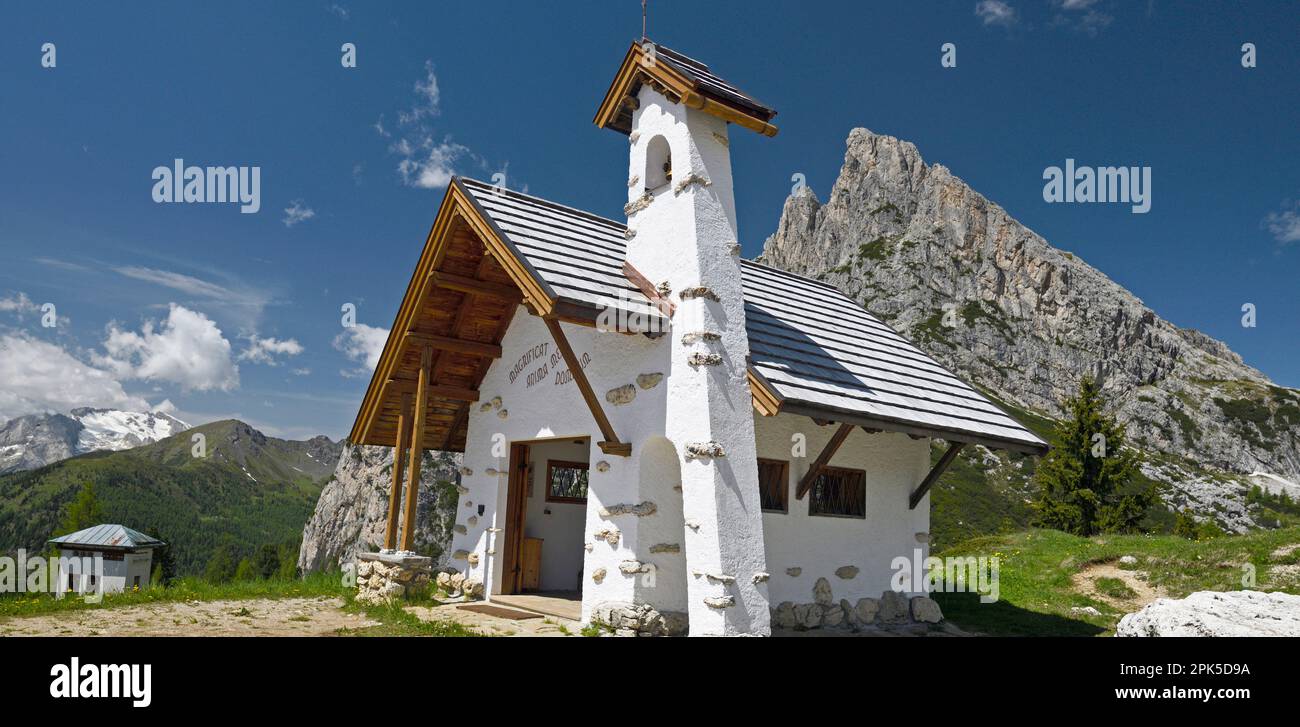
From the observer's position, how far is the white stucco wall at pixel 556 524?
13445 mm

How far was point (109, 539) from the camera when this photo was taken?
42.3 feet

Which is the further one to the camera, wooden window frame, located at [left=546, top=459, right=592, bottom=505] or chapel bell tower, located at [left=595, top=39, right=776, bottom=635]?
wooden window frame, located at [left=546, top=459, right=592, bottom=505]

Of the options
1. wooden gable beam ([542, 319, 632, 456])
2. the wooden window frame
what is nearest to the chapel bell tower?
wooden gable beam ([542, 319, 632, 456])

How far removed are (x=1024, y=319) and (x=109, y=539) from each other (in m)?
100

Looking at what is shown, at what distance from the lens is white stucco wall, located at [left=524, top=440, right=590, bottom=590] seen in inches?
529

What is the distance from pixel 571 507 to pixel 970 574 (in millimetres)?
9412

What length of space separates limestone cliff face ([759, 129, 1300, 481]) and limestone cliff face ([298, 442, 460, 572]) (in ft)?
175

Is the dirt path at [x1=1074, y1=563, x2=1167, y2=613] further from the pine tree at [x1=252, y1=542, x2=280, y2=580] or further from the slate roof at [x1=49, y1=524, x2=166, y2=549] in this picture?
the pine tree at [x1=252, y1=542, x2=280, y2=580]

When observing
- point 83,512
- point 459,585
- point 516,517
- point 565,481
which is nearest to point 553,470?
point 565,481

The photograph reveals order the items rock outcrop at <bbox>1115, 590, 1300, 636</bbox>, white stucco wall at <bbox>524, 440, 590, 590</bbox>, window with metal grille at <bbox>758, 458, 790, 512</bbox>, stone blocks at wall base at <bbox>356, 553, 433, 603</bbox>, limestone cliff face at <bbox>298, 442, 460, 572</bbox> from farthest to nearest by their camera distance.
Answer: limestone cliff face at <bbox>298, 442, 460, 572</bbox> → white stucco wall at <bbox>524, 440, 590, 590</bbox> → stone blocks at wall base at <bbox>356, 553, 433, 603</bbox> → window with metal grille at <bbox>758, 458, 790, 512</bbox> → rock outcrop at <bbox>1115, 590, 1300, 636</bbox>

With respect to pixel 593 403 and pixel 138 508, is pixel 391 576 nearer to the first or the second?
pixel 593 403

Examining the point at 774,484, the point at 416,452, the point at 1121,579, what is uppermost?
the point at 416,452
